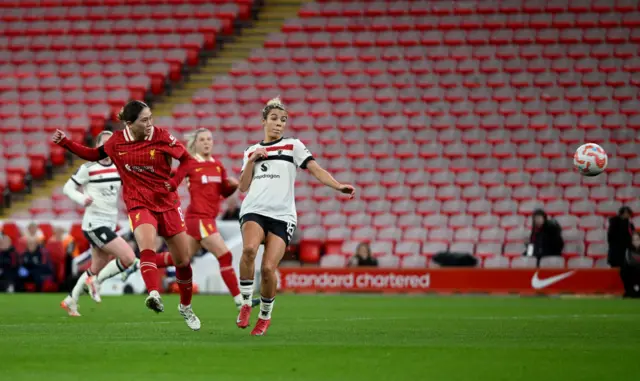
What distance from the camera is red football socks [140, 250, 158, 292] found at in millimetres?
11062

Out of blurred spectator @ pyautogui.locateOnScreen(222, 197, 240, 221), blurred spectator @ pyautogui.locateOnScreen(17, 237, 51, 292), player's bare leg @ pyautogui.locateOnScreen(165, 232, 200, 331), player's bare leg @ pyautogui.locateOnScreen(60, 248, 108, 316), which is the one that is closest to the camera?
player's bare leg @ pyautogui.locateOnScreen(165, 232, 200, 331)

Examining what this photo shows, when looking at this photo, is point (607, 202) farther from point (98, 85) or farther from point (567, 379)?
point (567, 379)

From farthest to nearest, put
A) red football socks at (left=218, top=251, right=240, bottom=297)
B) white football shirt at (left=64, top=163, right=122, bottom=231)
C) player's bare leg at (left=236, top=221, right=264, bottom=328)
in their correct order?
white football shirt at (left=64, top=163, right=122, bottom=231)
red football socks at (left=218, top=251, right=240, bottom=297)
player's bare leg at (left=236, top=221, right=264, bottom=328)

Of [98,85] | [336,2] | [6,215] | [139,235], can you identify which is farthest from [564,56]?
[139,235]

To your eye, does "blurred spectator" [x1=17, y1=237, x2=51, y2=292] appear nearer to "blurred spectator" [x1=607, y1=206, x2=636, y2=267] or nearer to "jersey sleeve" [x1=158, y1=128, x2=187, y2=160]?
"blurred spectator" [x1=607, y1=206, x2=636, y2=267]

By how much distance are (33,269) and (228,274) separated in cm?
901

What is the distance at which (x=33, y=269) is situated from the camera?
22938 millimetres

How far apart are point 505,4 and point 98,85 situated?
11194 mm

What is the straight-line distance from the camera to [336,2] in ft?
101

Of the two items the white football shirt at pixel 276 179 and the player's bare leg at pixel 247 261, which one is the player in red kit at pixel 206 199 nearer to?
the player's bare leg at pixel 247 261

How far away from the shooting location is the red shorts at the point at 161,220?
37.0ft

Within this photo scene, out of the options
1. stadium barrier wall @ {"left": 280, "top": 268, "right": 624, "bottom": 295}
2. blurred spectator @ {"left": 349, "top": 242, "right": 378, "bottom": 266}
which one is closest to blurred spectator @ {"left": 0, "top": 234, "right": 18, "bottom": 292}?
stadium barrier wall @ {"left": 280, "top": 268, "right": 624, "bottom": 295}

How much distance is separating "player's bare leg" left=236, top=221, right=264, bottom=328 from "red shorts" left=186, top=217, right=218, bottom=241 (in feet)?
13.5

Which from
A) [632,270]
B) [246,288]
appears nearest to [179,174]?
[246,288]
